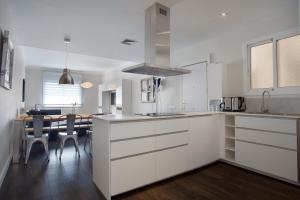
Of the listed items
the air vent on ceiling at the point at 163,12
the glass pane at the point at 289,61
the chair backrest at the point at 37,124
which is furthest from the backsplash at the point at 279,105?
the chair backrest at the point at 37,124

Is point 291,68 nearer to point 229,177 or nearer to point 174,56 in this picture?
point 229,177

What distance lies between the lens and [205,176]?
2.74 m

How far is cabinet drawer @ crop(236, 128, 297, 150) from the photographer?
239cm

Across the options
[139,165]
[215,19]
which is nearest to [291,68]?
[215,19]

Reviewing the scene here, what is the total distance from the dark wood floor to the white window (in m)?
4.77

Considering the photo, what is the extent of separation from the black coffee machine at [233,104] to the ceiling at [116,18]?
139cm

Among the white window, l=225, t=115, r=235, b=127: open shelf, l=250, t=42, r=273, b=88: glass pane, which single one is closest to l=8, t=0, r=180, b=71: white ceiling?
l=250, t=42, r=273, b=88: glass pane

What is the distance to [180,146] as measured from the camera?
2.69 meters

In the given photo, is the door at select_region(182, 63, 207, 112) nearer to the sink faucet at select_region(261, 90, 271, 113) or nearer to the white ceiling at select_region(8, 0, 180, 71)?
the sink faucet at select_region(261, 90, 271, 113)

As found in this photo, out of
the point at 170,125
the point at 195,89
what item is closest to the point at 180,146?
the point at 170,125

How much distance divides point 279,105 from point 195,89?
66.4 inches

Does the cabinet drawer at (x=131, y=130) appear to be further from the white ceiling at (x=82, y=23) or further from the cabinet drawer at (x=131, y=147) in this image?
the white ceiling at (x=82, y=23)

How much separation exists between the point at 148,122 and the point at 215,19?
2173 millimetres

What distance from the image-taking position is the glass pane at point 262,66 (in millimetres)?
3072
